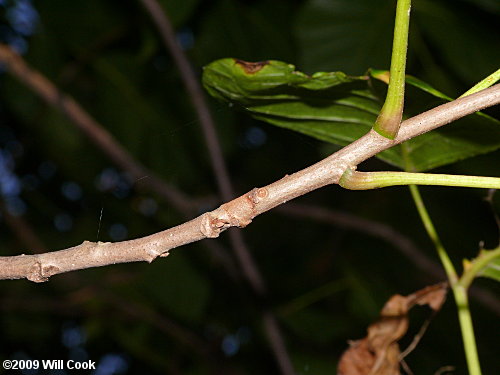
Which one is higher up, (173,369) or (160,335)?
(160,335)

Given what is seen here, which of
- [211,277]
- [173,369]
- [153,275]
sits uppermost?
[211,277]

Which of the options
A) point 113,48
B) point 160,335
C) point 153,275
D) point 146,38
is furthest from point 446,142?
point 160,335

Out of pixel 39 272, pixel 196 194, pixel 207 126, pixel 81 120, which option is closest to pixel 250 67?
pixel 39 272

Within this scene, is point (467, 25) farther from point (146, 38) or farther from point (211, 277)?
point (211, 277)

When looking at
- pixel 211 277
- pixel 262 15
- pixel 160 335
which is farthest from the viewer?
pixel 211 277

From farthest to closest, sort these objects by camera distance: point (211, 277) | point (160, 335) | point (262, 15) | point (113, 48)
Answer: point (211, 277) < point (160, 335) < point (113, 48) < point (262, 15)

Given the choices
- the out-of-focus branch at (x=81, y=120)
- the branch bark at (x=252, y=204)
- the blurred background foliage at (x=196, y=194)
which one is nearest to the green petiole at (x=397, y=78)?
the branch bark at (x=252, y=204)

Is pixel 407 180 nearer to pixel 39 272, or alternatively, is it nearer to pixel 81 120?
pixel 39 272

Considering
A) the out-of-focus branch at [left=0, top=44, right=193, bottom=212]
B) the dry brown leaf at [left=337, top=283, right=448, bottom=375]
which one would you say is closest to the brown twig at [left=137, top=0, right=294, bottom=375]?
the out-of-focus branch at [left=0, top=44, right=193, bottom=212]

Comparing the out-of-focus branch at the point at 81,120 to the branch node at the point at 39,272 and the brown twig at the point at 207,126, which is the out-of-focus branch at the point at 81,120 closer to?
the brown twig at the point at 207,126
